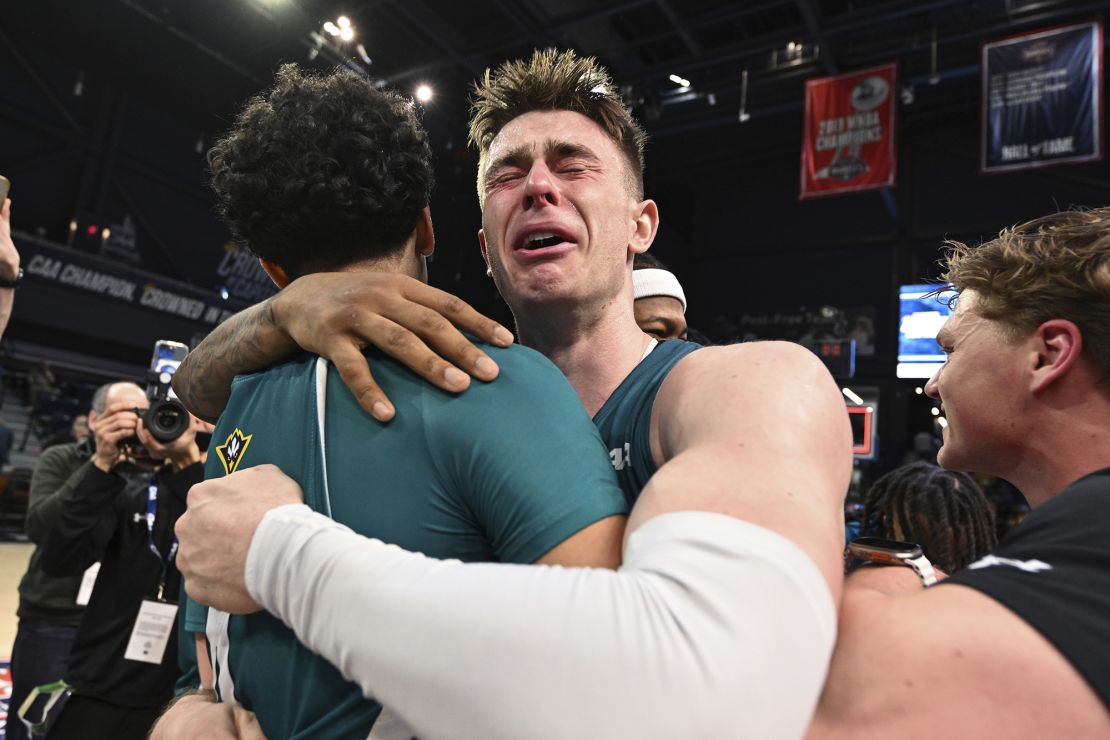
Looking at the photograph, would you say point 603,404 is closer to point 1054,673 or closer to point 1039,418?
point 1039,418

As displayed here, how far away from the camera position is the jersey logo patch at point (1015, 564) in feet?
3.07

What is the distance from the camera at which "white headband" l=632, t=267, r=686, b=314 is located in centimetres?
298

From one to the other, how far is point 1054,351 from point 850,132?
7.97 meters

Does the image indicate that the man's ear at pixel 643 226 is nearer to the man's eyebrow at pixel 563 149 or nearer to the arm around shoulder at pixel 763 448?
the man's eyebrow at pixel 563 149

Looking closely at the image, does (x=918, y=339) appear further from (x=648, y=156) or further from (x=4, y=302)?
(x=4, y=302)

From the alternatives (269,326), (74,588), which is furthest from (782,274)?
(269,326)

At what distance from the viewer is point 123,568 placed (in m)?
3.08

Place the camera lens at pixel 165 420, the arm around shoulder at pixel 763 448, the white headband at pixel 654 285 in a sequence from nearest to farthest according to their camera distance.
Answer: the arm around shoulder at pixel 763 448 → the camera lens at pixel 165 420 → the white headband at pixel 654 285

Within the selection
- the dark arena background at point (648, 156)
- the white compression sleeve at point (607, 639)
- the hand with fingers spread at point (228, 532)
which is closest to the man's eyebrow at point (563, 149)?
the hand with fingers spread at point (228, 532)

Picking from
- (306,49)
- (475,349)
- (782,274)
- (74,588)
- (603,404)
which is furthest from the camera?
(782,274)

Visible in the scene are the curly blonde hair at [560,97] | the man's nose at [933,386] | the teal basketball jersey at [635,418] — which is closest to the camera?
the teal basketball jersey at [635,418]

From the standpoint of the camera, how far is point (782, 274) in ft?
46.6

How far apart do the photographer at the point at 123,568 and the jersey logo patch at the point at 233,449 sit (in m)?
1.91

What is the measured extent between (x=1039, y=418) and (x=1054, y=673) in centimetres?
61
